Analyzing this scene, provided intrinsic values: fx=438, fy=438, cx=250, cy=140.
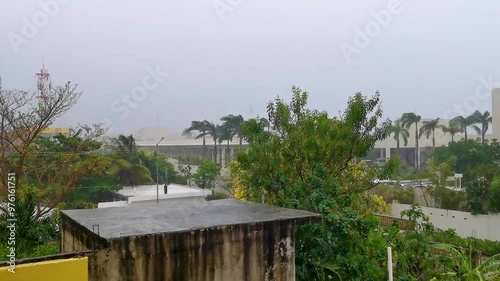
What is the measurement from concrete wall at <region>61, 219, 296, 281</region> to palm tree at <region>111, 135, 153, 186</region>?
803 inches

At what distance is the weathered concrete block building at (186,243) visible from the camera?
12.9 ft

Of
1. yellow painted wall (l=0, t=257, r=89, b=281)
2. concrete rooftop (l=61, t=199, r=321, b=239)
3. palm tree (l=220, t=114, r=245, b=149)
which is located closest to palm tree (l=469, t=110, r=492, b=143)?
palm tree (l=220, t=114, r=245, b=149)

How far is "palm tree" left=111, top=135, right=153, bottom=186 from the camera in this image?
24938mm

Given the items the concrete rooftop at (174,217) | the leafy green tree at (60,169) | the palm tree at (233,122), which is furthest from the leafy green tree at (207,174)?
the concrete rooftop at (174,217)

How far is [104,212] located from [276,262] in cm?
236

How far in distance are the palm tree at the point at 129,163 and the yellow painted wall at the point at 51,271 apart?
69.9ft

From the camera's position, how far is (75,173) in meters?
12.4

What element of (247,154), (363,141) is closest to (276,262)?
(247,154)

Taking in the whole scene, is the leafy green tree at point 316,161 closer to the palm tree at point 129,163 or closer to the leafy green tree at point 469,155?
the palm tree at point 129,163

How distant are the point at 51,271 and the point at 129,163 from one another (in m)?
22.6

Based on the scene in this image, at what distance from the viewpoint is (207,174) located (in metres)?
27.1

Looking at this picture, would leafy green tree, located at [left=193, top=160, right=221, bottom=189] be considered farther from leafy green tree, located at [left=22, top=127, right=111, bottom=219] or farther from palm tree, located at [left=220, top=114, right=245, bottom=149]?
leafy green tree, located at [left=22, top=127, right=111, bottom=219]

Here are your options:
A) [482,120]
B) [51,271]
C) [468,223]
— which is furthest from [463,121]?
[51,271]

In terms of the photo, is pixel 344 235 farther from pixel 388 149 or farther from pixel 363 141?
pixel 388 149
